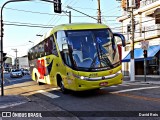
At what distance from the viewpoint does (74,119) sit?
8820mm

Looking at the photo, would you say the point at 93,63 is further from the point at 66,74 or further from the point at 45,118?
the point at 45,118

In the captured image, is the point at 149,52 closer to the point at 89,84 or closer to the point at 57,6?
the point at 57,6

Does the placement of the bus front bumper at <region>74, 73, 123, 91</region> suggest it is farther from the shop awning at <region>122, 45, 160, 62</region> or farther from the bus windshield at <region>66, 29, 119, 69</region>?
the shop awning at <region>122, 45, 160, 62</region>

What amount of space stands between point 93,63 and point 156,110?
14.7 ft

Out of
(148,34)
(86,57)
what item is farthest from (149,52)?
(86,57)

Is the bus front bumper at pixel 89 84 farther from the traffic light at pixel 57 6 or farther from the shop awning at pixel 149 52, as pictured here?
the shop awning at pixel 149 52

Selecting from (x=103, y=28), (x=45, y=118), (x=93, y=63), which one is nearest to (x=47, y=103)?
(x=93, y=63)

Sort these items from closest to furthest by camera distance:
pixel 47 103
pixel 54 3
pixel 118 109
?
1. pixel 118 109
2. pixel 47 103
3. pixel 54 3

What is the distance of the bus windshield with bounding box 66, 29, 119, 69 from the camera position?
1298cm

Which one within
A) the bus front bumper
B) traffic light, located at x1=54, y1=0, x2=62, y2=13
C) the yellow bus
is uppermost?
→ traffic light, located at x1=54, y1=0, x2=62, y2=13

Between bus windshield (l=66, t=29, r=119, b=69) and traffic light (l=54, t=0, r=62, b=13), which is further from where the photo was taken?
traffic light (l=54, t=0, r=62, b=13)

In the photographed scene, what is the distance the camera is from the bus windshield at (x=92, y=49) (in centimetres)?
1298

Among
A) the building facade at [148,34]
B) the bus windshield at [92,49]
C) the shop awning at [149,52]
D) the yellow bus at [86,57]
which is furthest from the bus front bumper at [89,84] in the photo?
the shop awning at [149,52]

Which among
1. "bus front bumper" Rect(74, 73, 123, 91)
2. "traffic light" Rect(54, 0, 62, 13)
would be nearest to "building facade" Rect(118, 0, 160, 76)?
"traffic light" Rect(54, 0, 62, 13)
